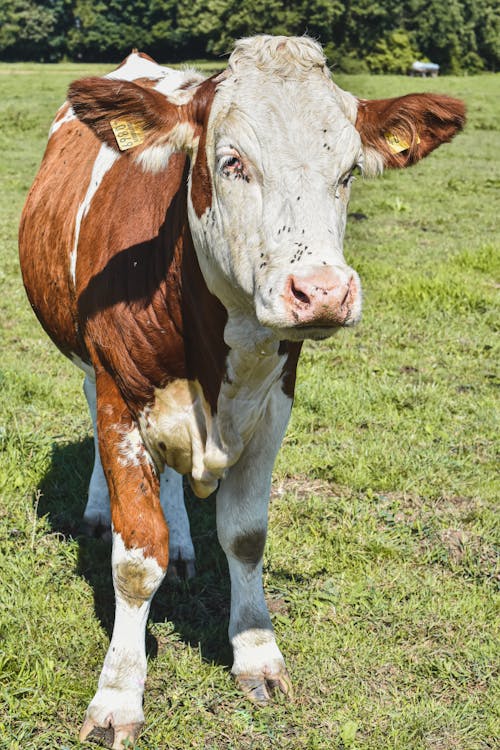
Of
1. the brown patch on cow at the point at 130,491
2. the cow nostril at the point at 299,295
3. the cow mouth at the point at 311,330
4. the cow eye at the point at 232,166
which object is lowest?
the brown patch on cow at the point at 130,491

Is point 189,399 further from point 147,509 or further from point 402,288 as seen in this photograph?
point 402,288

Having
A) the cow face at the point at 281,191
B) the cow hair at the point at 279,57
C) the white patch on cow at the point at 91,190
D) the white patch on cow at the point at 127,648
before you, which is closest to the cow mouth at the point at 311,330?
the cow face at the point at 281,191

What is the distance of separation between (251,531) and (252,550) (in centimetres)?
9

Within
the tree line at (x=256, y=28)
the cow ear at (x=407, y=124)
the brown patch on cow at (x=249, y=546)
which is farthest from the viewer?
the tree line at (x=256, y=28)

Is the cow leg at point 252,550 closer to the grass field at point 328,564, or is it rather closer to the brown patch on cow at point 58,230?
the grass field at point 328,564

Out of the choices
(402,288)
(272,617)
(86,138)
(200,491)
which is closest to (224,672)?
(272,617)

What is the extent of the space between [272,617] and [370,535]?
2.73 ft

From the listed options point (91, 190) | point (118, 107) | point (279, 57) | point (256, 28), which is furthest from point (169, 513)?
point (256, 28)

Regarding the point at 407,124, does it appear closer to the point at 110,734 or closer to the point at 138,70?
the point at 138,70

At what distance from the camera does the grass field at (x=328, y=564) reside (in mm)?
3293

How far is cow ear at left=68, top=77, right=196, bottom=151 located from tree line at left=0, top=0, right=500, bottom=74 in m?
41.9

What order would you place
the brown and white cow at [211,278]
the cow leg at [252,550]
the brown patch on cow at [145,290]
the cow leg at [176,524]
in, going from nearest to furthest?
the brown and white cow at [211,278]
the brown patch on cow at [145,290]
the cow leg at [252,550]
the cow leg at [176,524]

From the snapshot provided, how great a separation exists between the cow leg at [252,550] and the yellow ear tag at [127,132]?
3.58ft

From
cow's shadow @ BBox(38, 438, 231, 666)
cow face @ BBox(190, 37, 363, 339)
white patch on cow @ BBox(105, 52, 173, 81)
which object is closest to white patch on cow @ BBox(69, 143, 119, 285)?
white patch on cow @ BBox(105, 52, 173, 81)
